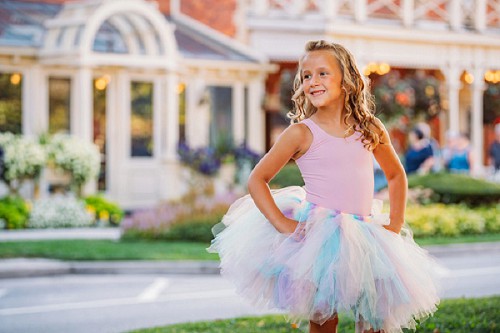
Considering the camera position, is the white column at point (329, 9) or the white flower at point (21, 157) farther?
the white column at point (329, 9)

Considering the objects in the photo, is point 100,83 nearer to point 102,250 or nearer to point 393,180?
point 102,250

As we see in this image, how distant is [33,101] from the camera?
19281 millimetres

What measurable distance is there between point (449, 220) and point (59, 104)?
26.7ft

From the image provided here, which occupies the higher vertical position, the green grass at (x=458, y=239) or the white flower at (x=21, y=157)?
the white flower at (x=21, y=157)

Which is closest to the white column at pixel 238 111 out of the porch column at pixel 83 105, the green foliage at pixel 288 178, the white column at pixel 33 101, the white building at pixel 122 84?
the white building at pixel 122 84

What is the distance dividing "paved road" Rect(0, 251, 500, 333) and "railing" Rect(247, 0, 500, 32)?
442 inches

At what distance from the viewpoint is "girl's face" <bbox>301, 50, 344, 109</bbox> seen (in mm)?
5078

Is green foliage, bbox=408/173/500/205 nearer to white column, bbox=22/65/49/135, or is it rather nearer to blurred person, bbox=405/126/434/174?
blurred person, bbox=405/126/434/174

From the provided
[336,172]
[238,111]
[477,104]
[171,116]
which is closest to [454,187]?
[171,116]

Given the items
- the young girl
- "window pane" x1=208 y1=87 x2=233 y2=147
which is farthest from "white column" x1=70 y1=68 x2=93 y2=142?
the young girl

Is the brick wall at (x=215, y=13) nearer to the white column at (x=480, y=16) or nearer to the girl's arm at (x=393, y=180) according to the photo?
the white column at (x=480, y=16)

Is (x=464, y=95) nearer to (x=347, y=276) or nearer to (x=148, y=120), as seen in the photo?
(x=148, y=120)

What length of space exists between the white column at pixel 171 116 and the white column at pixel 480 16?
974cm

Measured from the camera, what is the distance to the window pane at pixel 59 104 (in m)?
19.6
